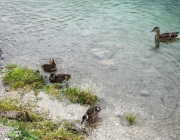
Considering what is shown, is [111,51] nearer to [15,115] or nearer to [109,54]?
[109,54]

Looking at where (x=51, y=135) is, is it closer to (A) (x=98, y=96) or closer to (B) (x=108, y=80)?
(A) (x=98, y=96)

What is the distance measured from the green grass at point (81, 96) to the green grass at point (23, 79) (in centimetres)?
121

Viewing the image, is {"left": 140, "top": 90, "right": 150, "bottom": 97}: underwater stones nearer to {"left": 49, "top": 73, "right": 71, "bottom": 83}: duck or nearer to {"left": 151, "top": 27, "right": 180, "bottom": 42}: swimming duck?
{"left": 49, "top": 73, "right": 71, "bottom": 83}: duck

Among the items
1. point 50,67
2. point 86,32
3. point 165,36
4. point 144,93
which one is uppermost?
point 165,36

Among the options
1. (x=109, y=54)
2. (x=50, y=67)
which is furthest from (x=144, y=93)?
(x=50, y=67)

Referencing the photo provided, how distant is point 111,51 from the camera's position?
13211mm

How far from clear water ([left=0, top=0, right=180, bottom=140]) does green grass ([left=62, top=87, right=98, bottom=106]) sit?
0.43m

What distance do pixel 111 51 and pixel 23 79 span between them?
15.5ft

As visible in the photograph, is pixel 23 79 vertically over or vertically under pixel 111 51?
over

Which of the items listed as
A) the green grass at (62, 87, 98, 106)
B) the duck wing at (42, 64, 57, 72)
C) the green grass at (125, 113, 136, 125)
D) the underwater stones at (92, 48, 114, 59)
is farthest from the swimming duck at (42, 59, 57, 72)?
the green grass at (125, 113, 136, 125)

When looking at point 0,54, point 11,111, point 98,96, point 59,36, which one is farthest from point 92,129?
point 59,36

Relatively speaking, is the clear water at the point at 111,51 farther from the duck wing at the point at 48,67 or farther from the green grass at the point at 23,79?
the green grass at the point at 23,79

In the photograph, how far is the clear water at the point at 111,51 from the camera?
353 inches

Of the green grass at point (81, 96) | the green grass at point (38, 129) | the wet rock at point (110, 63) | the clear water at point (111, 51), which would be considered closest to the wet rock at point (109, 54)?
the clear water at point (111, 51)
